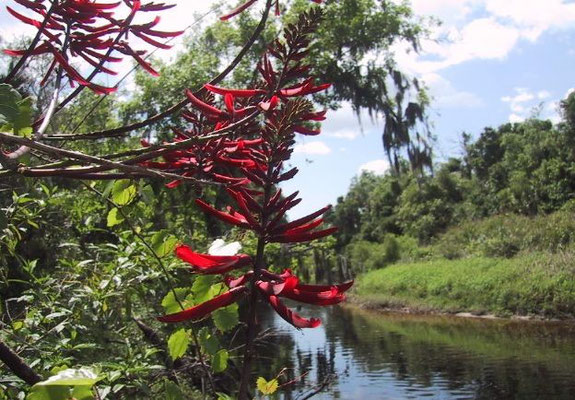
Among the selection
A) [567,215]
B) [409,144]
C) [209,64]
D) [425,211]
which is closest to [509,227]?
[567,215]

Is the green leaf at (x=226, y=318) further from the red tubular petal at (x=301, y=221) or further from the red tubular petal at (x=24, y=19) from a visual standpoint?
the red tubular petal at (x=24, y=19)

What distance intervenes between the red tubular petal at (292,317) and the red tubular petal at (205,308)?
Answer: 6 centimetres

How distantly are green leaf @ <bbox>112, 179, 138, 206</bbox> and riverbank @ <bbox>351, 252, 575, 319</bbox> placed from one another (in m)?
16.4

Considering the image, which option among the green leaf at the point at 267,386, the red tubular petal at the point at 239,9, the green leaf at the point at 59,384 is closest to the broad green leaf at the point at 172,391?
the green leaf at the point at 267,386

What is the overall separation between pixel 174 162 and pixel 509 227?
74.6ft

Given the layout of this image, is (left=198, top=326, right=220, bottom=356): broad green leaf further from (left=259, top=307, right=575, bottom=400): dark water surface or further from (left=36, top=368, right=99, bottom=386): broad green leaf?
(left=259, top=307, right=575, bottom=400): dark water surface

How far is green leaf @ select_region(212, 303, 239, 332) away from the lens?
2.90ft

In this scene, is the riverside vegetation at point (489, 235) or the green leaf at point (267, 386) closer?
the green leaf at point (267, 386)

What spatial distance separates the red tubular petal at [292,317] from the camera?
603 millimetres

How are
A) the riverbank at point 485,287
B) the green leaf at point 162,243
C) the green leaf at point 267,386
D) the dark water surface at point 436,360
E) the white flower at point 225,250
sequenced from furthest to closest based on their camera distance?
1. the riverbank at point 485,287
2. the dark water surface at point 436,360
3. the green leaf at point 162,243
4. the green leaf at point 267,386
5. the white flower at point 225,250

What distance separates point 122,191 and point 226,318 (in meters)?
0.41

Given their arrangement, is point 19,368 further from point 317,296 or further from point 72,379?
point 317,296

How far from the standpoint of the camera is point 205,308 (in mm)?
651

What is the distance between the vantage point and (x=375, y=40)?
667 inches
